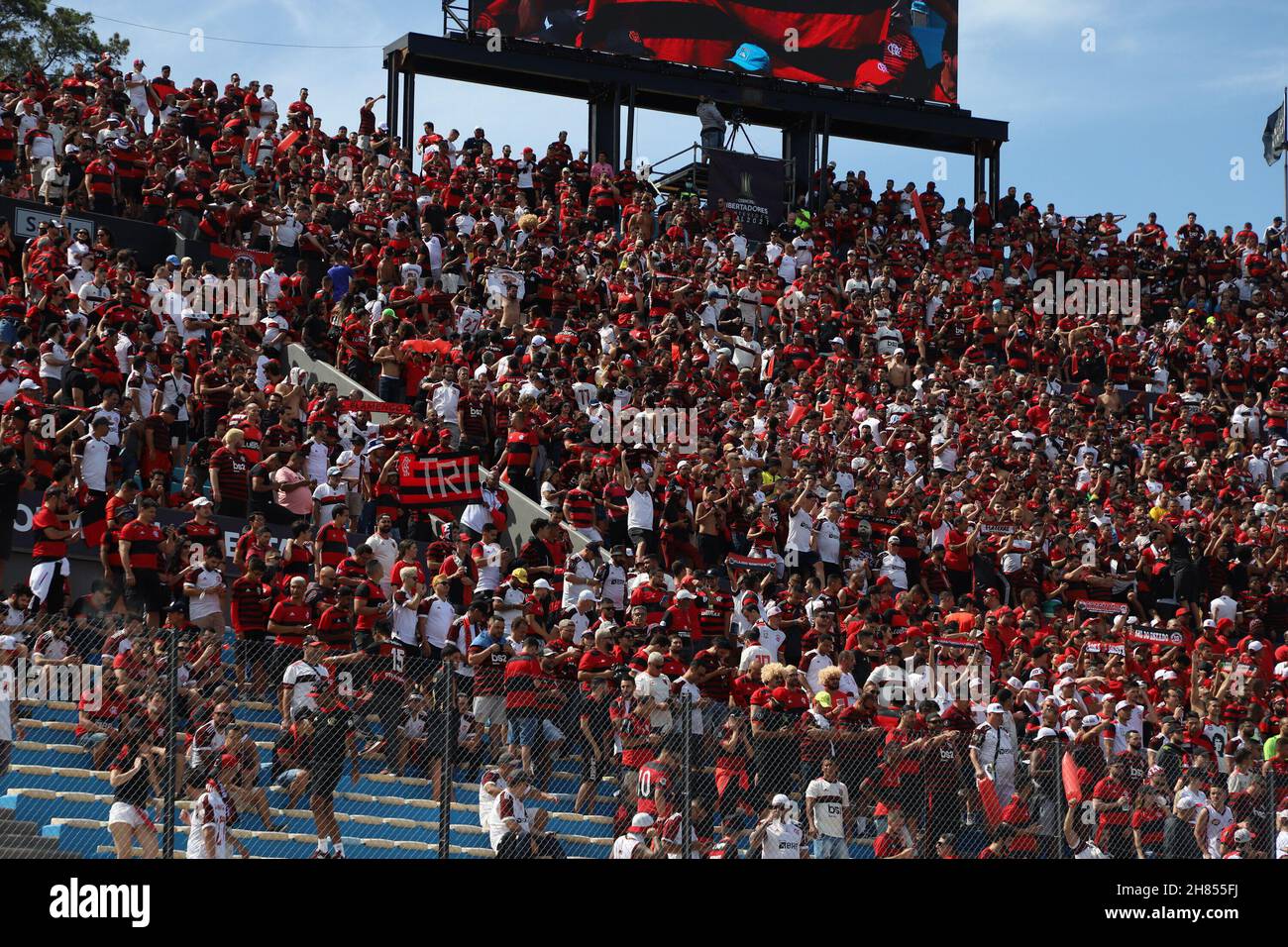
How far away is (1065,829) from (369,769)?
4575mm

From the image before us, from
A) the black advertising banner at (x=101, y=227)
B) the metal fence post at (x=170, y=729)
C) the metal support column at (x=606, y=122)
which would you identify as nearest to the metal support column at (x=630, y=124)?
the metal support column at (x=606, y=122)

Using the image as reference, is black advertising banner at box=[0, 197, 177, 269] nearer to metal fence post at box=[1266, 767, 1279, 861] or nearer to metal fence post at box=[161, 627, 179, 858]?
metal fence post at box=[161, 627, 179, 858]

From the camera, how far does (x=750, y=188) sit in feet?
107

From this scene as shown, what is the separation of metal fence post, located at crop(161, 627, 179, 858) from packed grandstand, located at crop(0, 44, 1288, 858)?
6cm

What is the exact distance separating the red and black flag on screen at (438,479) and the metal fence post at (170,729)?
Result: 22.5ft


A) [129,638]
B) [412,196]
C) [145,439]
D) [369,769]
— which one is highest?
[412,196]

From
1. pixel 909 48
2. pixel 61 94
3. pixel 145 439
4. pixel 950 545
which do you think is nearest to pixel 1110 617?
pixel 950 545

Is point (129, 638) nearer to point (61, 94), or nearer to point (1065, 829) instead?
point (1065, 829)

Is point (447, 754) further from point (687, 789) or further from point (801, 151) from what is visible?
point (801, 151)

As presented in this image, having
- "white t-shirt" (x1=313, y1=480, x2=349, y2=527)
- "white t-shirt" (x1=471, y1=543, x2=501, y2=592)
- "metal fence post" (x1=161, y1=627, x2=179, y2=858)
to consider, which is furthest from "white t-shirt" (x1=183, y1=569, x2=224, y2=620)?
"metal fence post" (x1=161, y1=627, x2=179, y2=858)

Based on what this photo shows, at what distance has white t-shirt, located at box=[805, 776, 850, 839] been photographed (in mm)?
11906

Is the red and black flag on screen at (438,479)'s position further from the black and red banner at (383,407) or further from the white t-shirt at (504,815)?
the white t-shirt at (504,815)

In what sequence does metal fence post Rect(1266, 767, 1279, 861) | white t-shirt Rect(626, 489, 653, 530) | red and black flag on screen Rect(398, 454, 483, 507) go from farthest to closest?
white t-shirt Rect(626, 489, 653, 530), red and black flag on screen Rect(398, 454, 483, 507), metal fence post Rect(1266, 767, 1279, 861)
